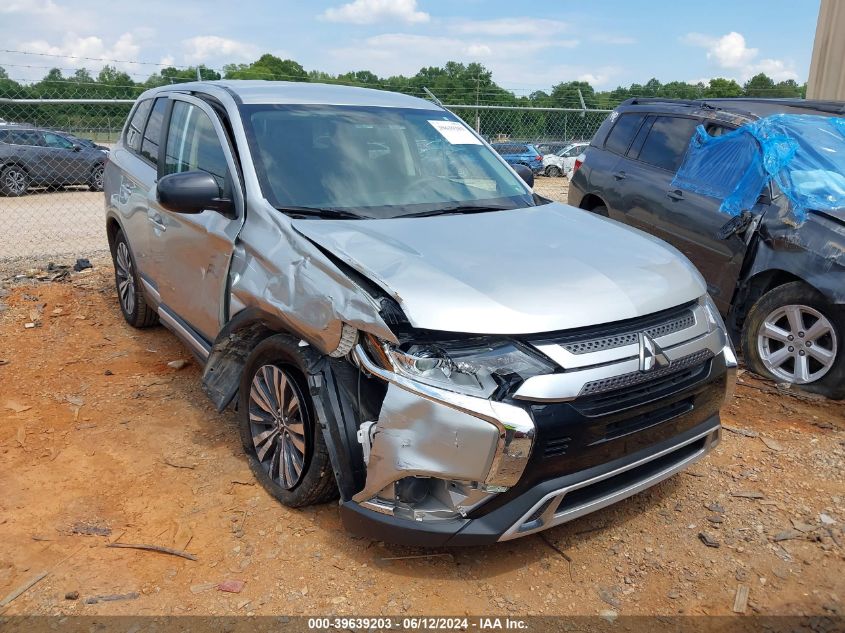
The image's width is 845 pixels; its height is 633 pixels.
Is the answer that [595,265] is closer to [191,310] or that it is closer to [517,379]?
[517,379]

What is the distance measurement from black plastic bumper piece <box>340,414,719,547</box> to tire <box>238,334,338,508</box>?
402 millimetres

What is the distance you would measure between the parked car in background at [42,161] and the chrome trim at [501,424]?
13.9 metres

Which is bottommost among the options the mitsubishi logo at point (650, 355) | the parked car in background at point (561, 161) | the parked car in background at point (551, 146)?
the parked car in background at point (561, 161)

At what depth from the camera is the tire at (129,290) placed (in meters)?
5.31

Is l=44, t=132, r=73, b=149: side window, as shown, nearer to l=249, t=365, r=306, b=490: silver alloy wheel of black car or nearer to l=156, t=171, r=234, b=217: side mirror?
l=156, t=171, r=234, b=217: side mirror

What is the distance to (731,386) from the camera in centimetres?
306

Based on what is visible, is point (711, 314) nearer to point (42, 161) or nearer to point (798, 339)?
point (798, 339)

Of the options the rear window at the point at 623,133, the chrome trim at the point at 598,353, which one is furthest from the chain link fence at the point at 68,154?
the chrome trim at the point at 598,353

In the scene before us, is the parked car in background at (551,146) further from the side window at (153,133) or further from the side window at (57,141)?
the side window at (153,133)

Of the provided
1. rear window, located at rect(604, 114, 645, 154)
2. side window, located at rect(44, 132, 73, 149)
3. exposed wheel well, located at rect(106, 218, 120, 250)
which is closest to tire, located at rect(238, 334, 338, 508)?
exposed wheel well, located at rect(106, 218, 120, 250)

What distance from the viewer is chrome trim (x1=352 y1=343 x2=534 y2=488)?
233 cm

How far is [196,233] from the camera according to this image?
377cm

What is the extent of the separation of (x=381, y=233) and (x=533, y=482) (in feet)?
4.15

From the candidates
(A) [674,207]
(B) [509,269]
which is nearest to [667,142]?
(A) [674,207]
